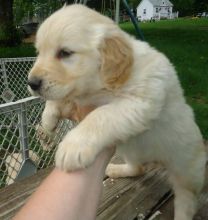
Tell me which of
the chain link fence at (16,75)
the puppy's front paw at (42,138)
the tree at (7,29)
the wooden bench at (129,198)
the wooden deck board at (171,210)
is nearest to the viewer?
the wooden bench at (129,198)

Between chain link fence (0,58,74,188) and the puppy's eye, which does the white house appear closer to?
chain link fence (0,58,74,188)

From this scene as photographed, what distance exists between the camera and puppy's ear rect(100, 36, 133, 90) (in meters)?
2.19

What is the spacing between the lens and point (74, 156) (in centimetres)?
197

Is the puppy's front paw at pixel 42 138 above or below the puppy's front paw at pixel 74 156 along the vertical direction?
below

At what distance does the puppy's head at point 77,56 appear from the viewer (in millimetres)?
2086

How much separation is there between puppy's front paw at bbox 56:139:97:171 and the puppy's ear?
1.20 ft

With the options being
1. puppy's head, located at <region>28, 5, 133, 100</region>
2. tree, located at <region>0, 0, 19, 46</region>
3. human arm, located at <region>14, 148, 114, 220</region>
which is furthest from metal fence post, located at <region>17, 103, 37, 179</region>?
tree, located at <region>0, 0, 19, 46</region>

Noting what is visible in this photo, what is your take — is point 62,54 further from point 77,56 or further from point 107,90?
point 107,90

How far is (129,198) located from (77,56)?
92 centimetres

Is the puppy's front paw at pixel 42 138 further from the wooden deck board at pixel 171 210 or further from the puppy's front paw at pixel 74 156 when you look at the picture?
the puppy's front paw at pixel 74 156

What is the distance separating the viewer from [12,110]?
2.65 m

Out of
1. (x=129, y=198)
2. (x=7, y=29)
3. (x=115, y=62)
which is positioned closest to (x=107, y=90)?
(x=115, y=62)

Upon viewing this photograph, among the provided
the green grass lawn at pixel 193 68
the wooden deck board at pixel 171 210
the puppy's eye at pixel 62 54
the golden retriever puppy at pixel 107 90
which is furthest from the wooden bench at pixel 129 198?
the green grass lawn at pixel 193 68

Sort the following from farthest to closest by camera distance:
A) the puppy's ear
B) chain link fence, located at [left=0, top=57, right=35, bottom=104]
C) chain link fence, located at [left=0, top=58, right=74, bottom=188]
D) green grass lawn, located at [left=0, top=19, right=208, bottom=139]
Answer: green grass lawn, located at [left=0, top=19, right=208, bottom=139], chain link fence, located at [left=0, top=57, right=35, bottom=104], chain link fence, located at [left=0, top=58, right=74, bottom=188], the puppy's ear
